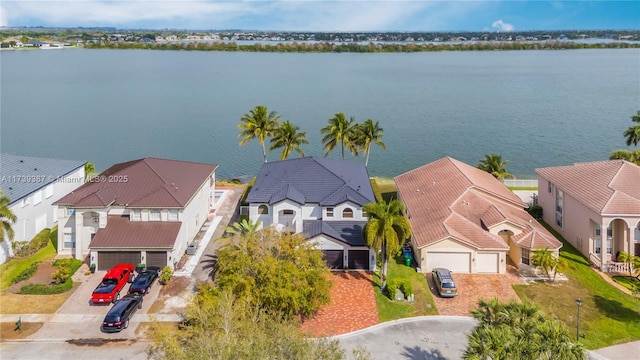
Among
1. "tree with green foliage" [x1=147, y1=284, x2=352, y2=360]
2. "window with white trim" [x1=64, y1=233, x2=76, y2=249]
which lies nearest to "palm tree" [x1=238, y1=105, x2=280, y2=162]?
"window with white trim" [x1=64, y1=233, x2=76, y2=249]

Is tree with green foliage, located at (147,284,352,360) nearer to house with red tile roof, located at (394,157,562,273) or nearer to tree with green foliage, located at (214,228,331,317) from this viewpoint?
tree with green foliage, located at (214,228,331,317)

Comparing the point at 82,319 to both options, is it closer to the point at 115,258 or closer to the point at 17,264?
the point at 115,258

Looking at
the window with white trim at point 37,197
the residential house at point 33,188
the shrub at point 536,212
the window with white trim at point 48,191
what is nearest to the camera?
the residential house at point 33,188

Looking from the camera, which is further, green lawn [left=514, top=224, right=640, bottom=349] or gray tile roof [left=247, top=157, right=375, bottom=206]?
gray tile roof [left=247, top=157, right=375, bottom=206]

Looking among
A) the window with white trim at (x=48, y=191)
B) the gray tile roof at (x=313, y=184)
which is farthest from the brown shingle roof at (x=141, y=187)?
the gray tile roof at (x=313, y=184)

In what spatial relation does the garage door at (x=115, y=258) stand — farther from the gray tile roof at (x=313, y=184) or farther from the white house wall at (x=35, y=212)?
the gray tile roof at (x=313, y=184)

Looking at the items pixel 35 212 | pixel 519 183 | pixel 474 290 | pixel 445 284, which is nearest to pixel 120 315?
pixel 35 212
